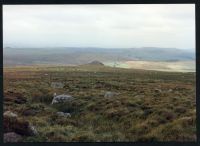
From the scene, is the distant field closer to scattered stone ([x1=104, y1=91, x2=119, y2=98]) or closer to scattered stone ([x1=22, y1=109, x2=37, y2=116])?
scattered stone ([x1=104, y1=91, x2=119, y2=98])

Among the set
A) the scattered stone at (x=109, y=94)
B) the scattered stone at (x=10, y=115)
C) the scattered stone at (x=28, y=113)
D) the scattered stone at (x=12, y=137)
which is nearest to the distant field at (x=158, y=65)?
the scattered stone at (x=109, y=94)

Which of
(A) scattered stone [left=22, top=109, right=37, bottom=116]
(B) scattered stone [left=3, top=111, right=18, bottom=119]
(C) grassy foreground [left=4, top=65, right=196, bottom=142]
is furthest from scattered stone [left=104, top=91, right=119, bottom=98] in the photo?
(B) scattered stone [left=3, top=111, right=18, bottom=119]

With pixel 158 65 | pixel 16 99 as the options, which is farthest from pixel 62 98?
pixel 158 65

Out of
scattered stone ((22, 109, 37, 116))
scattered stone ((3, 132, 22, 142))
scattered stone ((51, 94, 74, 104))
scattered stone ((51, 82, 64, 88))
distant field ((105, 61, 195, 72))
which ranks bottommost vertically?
scattered stone ((3, 132, 22, 142))

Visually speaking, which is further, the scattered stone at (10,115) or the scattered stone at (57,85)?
the scattered stone at (57,85)

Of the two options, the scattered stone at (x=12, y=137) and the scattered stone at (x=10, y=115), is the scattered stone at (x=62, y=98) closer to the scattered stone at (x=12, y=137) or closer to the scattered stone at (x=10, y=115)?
the scattered stone at (x=10, y=115)

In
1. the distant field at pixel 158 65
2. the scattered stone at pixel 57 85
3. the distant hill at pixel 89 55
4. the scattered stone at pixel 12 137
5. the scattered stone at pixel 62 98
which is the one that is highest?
the distant hill at pixel 89 55

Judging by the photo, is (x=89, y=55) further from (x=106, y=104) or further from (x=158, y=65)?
(x=158, y=65)
